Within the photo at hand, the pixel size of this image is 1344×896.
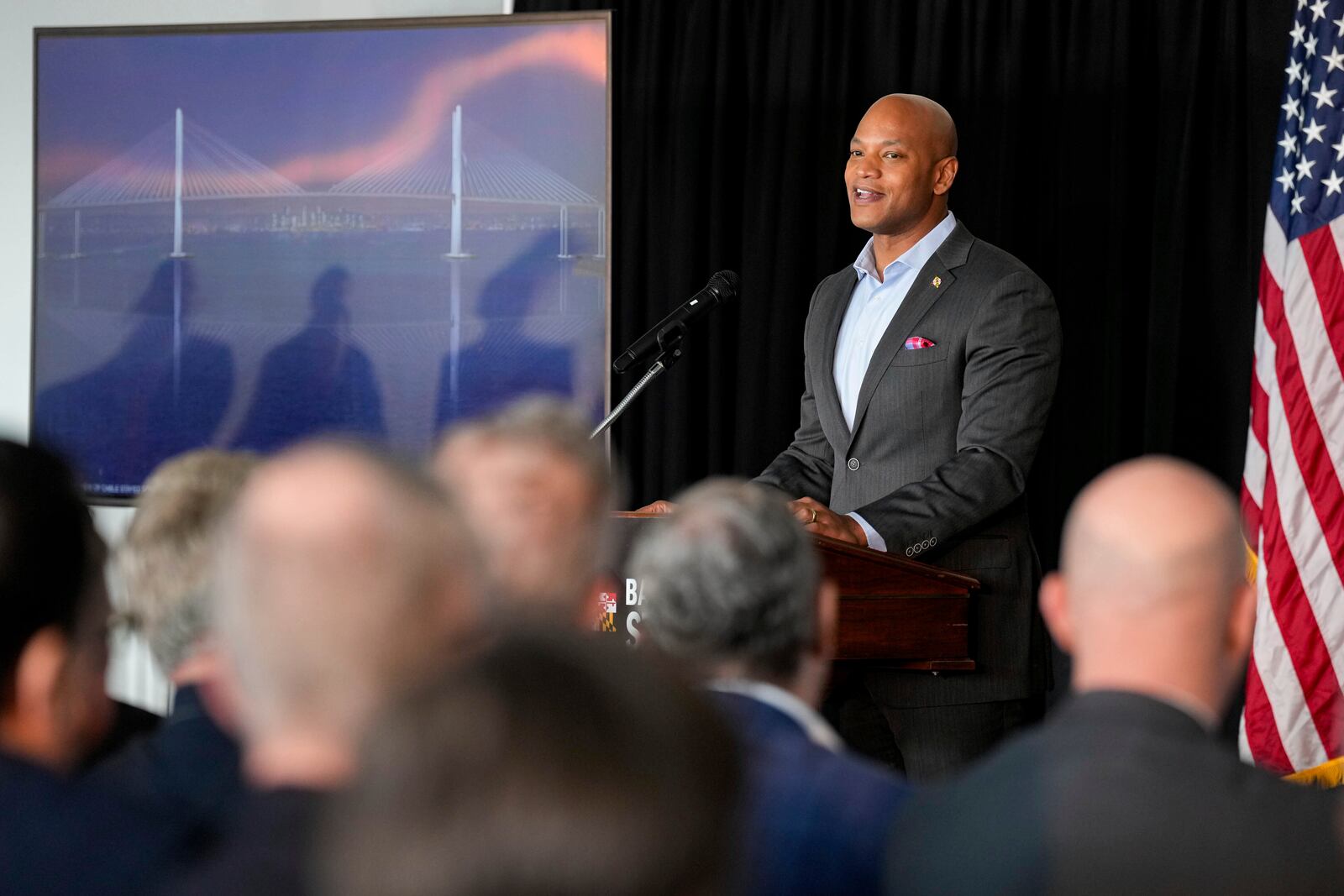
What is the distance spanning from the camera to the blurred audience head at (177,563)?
1476 millimetres

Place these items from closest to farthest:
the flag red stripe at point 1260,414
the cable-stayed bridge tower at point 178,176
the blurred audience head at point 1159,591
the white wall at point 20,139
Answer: the blurred audience head at point 1159,591, the flag red stripe at point 1260,414, the cable-stayed bridge tower at point 178,176, the white wall at point 20,139

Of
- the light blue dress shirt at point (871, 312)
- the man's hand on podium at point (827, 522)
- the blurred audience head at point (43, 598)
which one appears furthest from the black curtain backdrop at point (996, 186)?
the blurred audience head at point (43, 598)

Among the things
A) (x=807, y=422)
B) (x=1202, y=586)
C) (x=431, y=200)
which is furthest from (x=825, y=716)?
(x=431, y=200)

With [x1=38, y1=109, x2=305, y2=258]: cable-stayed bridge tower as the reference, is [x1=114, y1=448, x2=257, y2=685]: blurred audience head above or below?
below

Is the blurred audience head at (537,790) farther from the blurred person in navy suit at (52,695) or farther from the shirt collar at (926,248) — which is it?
the shirt collar at (926,248)

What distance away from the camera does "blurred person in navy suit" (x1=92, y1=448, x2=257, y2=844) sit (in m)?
1.43

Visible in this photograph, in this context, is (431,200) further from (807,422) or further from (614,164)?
(807,422)

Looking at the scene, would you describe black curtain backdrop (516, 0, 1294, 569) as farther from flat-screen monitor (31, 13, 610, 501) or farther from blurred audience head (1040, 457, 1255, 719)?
blurred audience head (1040, 457, 1255, 719)

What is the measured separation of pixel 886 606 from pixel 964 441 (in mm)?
620

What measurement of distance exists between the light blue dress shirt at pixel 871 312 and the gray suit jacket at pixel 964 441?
35mm

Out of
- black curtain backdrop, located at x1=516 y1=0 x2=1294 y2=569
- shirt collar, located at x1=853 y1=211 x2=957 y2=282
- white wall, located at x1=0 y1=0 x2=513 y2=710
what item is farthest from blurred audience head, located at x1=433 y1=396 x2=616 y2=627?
white wall, located at x1=0 y1=0 x2=513 y2=710

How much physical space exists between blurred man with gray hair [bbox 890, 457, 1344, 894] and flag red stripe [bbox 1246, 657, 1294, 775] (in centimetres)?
290

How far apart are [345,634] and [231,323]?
13.5 feet

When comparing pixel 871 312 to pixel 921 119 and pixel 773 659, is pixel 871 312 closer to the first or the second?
pixel 921 119
